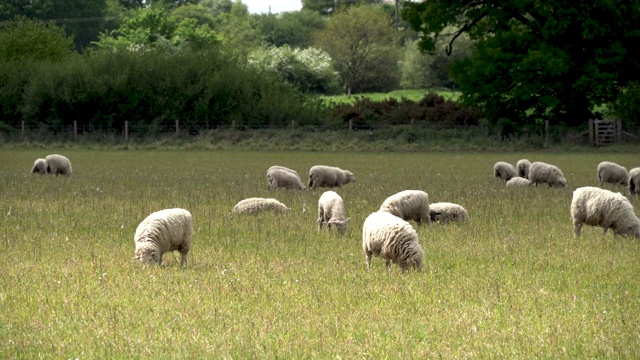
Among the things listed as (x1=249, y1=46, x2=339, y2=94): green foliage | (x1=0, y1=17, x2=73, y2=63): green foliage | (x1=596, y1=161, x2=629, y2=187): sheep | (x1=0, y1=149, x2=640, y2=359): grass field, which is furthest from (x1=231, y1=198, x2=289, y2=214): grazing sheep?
(x1=249, y1=46, x2=339, y2=94): green foliage

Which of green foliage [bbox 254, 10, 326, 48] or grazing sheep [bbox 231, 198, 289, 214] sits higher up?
green foliage [bbox 254, 10, 326, 48]

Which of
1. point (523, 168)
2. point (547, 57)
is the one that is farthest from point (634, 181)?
point (547, 57)

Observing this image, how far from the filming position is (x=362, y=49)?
100 meters

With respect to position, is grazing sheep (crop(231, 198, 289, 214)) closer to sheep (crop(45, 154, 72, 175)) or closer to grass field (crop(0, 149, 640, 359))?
grass field (crop(0, 149, 640, 359))

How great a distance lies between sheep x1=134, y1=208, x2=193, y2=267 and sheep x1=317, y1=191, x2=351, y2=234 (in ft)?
9.59

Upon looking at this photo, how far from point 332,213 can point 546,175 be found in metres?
10.1

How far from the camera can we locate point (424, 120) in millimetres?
50375

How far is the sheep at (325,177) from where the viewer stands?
2234cm

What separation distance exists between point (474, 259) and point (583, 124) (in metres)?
35.7

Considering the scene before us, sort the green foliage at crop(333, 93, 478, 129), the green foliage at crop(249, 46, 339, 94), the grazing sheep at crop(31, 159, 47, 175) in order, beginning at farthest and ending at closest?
the green foliage at crop(249, 46, 339, 94)
the green foliage at crop(333, 93, 478, 129)
the grazing sheep at crop(31, 159, 47, 175)

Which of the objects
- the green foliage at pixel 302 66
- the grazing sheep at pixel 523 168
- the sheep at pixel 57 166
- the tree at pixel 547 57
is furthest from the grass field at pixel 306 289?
the green foliage at pixel 302 66

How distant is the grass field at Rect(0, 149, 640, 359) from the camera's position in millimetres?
7449

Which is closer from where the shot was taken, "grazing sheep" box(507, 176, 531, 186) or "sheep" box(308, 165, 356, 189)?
"sheep" box(308, 165, 356, 189)

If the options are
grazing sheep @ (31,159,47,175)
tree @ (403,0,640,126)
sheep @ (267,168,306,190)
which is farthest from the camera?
tree @ (403,0,640,126)
